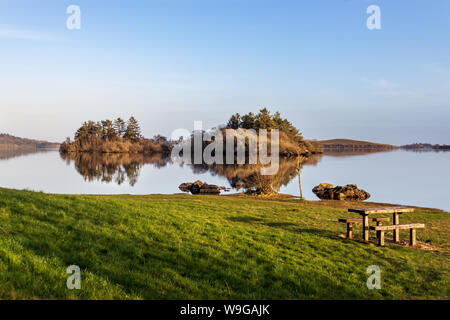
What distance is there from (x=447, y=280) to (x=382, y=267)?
1531 millimetres

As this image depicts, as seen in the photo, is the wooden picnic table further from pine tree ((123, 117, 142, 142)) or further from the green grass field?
pine tree ((123, 117, 142, 142))

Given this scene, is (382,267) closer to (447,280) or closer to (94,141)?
(447,280)

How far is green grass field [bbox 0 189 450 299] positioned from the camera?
587 cm

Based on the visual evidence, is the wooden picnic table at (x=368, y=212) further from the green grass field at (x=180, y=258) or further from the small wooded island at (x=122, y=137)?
the small wooded island at (x=122, y=137)

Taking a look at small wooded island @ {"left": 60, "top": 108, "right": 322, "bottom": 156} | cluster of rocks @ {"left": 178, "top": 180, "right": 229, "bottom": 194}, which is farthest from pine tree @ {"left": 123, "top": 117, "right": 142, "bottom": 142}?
cluster of rocks @ {"left": 178, "top": 180, "right": 229, "bottom": 194}

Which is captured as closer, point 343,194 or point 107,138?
point 343,194

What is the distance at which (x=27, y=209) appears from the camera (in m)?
9.73

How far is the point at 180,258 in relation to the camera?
771cm

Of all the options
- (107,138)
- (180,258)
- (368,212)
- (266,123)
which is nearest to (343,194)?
(368,212)

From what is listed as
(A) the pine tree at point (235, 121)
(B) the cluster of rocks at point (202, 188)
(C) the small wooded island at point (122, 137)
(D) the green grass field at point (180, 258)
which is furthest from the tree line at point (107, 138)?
(D) the green grass field at point (180, 258)

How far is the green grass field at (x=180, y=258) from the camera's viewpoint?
5.87 meters

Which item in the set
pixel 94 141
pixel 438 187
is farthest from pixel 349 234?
pixel 94 141

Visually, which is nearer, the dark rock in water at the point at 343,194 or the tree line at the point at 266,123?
the dark rock in water at the point at 343,194

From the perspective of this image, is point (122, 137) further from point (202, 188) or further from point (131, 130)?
point (202, 188)
